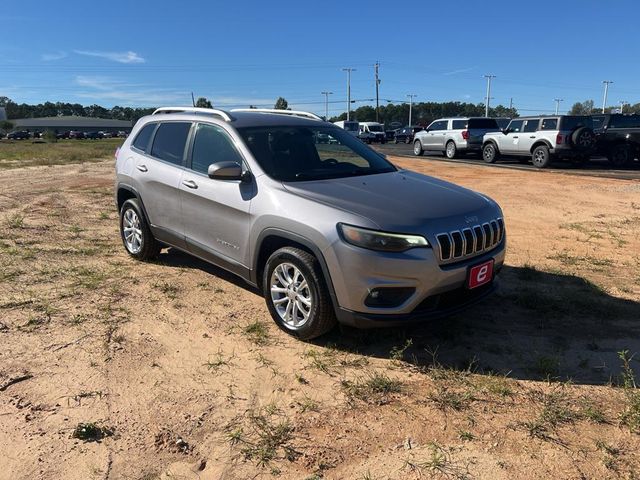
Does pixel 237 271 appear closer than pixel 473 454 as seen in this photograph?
No

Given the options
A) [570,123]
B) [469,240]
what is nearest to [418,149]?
[570,123]

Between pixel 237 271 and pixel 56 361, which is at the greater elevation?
pixel 237 271

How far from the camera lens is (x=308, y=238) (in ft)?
11.9

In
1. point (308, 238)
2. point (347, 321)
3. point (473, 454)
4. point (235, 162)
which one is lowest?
point (473, 454)

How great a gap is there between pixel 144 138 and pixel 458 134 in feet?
57.7

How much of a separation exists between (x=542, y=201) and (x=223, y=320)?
8.02 metres

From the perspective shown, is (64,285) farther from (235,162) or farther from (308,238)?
(308,238)

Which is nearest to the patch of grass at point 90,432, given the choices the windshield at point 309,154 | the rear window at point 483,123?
the windshield at point 309,154

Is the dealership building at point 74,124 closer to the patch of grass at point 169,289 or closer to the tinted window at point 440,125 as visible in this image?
the tinted window at point 440,125

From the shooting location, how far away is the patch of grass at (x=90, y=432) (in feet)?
9.27

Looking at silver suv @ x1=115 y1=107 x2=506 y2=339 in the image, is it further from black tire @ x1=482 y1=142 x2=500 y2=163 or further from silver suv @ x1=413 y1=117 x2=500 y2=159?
silver suv @ x1=413 y1=117 x2=500 y2=159

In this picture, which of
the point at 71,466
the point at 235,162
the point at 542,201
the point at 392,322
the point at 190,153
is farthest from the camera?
the point at 542,201

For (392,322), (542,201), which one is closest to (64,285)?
(392,322)

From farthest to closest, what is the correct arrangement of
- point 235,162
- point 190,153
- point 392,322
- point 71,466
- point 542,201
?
1. point 542,201
2. point 190,153
3. point 235,162
4. point 392,322
5. point 71,466
